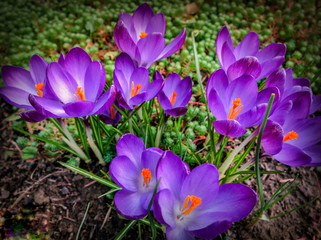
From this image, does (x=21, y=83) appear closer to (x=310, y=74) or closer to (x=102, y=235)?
(x=102, y=235)

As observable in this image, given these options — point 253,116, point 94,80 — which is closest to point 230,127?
point 253,116

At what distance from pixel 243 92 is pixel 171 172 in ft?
1.34

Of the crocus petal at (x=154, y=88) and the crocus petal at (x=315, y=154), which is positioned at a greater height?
the crocus petal at (x=154, y=88)

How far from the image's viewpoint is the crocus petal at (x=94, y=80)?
904mm

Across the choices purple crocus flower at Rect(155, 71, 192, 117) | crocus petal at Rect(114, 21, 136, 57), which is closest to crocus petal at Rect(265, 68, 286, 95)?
purple crocus flower at Rect(155, 71, 192, 117)

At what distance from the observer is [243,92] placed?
0.91 meters

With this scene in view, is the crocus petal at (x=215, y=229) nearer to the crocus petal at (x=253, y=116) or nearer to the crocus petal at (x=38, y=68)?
the crocus petal at (x=253, y=116)

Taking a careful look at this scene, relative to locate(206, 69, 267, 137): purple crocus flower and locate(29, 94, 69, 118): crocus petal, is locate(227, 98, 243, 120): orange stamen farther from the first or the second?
locate(29, 94, 69, 118): crocus petal

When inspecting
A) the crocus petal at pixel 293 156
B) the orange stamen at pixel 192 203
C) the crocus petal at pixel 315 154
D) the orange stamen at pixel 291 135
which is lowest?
the orange stamen at pixel 192 203

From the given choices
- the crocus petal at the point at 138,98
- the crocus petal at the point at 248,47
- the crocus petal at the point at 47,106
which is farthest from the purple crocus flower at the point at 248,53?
the crocus petal at the point at 47,106

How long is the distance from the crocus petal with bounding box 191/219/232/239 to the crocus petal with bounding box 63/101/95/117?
533mm

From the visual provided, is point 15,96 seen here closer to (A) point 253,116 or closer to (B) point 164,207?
(B) point 164,207

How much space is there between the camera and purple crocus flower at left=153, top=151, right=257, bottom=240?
2.45 ft

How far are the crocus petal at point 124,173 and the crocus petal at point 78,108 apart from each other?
196 mm
